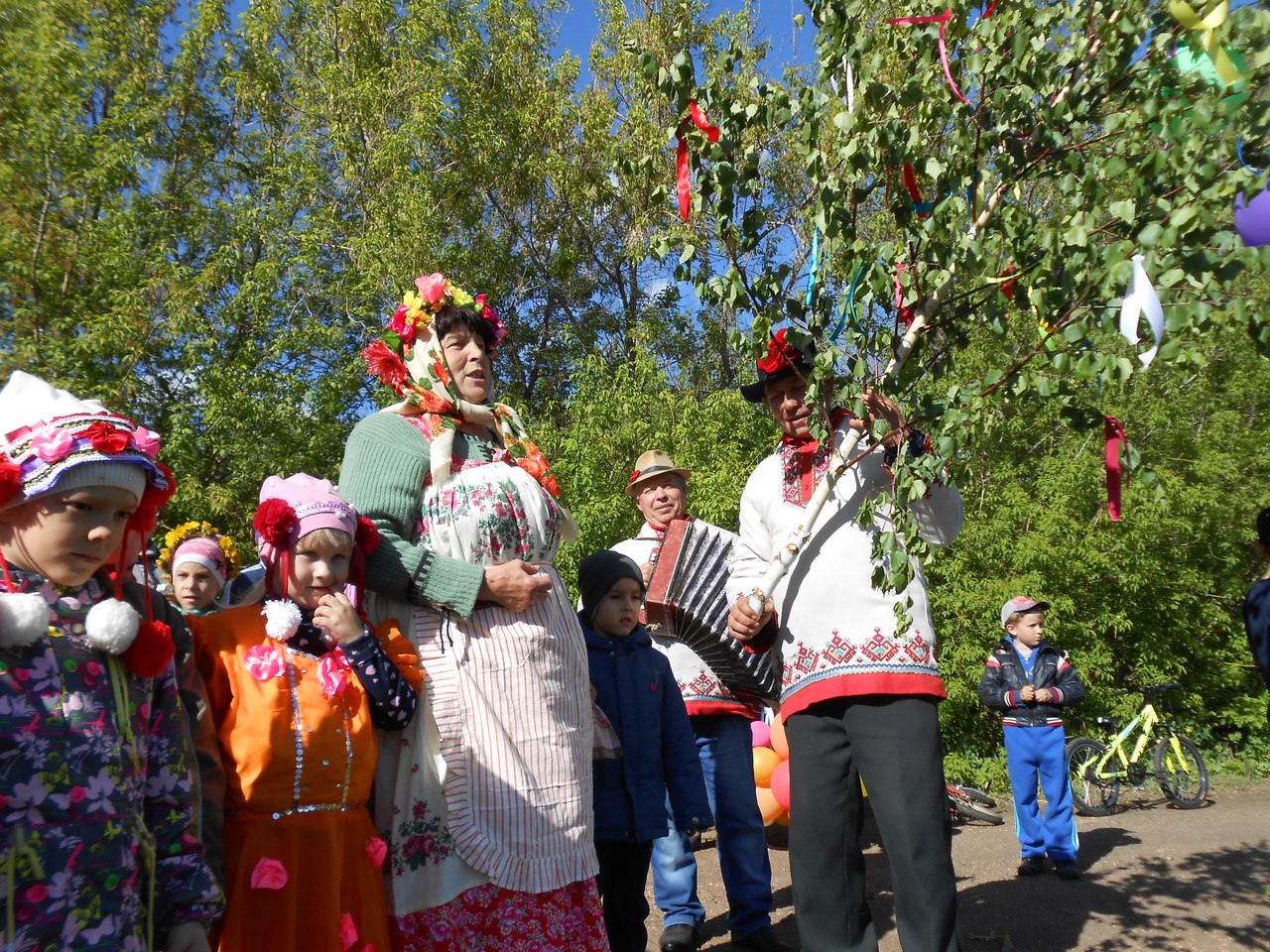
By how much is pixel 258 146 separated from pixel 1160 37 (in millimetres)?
18421

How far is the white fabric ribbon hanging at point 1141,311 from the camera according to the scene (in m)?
2.14

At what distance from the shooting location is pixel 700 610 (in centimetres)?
385

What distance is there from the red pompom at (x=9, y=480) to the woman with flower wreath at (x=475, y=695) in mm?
944

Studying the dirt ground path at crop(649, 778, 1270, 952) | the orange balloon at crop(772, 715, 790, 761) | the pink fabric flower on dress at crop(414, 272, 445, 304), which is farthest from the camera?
the orange balloon at crop(772, 715, 790, 761)

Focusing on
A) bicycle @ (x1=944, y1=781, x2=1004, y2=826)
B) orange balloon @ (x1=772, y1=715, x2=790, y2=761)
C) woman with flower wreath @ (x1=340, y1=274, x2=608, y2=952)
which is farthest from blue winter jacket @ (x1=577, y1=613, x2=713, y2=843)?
bicycle @ (x1=944, y1=781, x2=1004, y2=826)

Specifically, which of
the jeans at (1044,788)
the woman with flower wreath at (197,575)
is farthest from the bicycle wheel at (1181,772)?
the woman with flower wreath at (197,575)

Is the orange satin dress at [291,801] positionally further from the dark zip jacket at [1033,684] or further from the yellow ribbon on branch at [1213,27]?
the dark zip jacket at [1033,684]

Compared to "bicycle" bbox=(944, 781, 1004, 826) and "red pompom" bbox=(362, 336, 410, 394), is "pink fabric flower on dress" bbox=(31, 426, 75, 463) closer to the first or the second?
"red pompom" bbox=(362, 336, 410, 394)

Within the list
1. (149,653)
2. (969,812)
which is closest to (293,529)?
(149,653)

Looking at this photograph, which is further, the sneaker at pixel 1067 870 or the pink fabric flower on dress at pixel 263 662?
the sneaker at pixel 1067 870

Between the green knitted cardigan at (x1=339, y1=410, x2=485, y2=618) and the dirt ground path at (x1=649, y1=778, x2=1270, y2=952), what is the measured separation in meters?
2.78

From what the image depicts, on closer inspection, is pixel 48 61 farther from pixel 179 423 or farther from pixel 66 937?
pixel 66 937

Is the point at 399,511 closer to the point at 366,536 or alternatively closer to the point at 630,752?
the point at 366,536

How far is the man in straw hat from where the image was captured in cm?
455
